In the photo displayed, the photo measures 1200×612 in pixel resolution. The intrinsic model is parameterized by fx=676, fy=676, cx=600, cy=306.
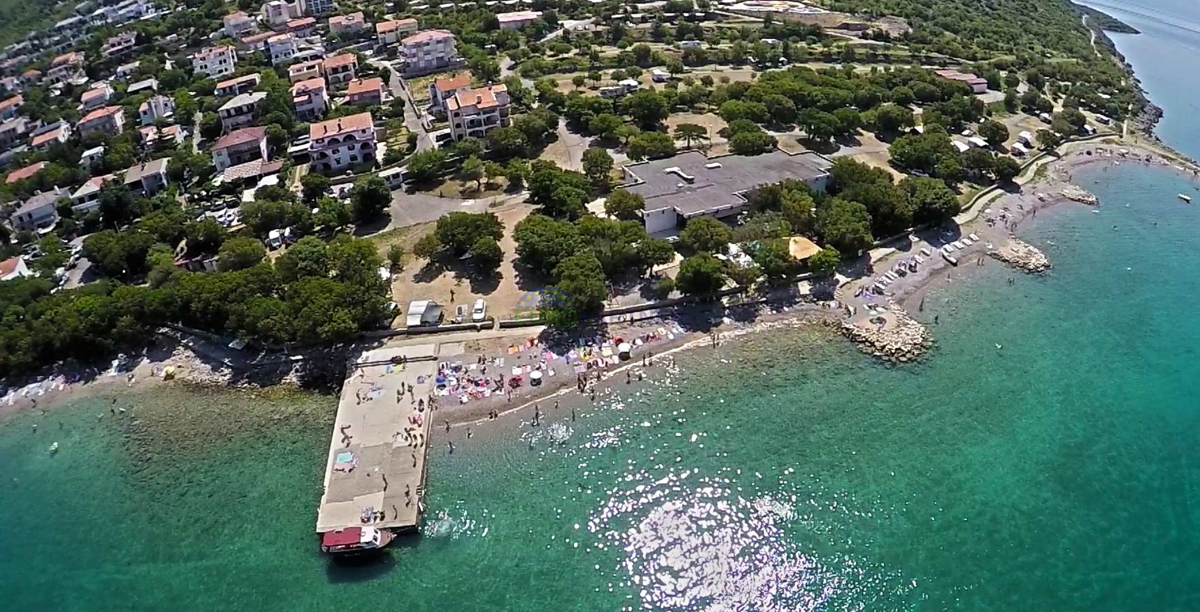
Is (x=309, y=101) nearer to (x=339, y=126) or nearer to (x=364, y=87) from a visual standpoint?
(x=364, y=87)

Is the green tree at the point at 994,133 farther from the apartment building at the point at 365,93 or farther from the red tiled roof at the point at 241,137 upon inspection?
the red tiled roof at the point at 241,137

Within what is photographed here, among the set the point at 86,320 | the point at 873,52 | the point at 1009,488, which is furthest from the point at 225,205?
the point at 873,52

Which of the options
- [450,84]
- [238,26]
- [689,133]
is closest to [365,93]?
[450,84]

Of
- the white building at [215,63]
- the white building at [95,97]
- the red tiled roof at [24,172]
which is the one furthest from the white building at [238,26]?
the red tiled roof at [24,172]

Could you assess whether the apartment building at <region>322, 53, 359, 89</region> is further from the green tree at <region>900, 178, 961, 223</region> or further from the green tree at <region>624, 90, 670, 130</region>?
the green tree at <region>900, 178, 961, 223</region>

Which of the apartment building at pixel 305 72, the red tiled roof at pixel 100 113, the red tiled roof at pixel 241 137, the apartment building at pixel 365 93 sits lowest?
the red tiled roof at pixel 100 113

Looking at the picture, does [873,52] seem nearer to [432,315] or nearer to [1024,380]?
[1024,380]
